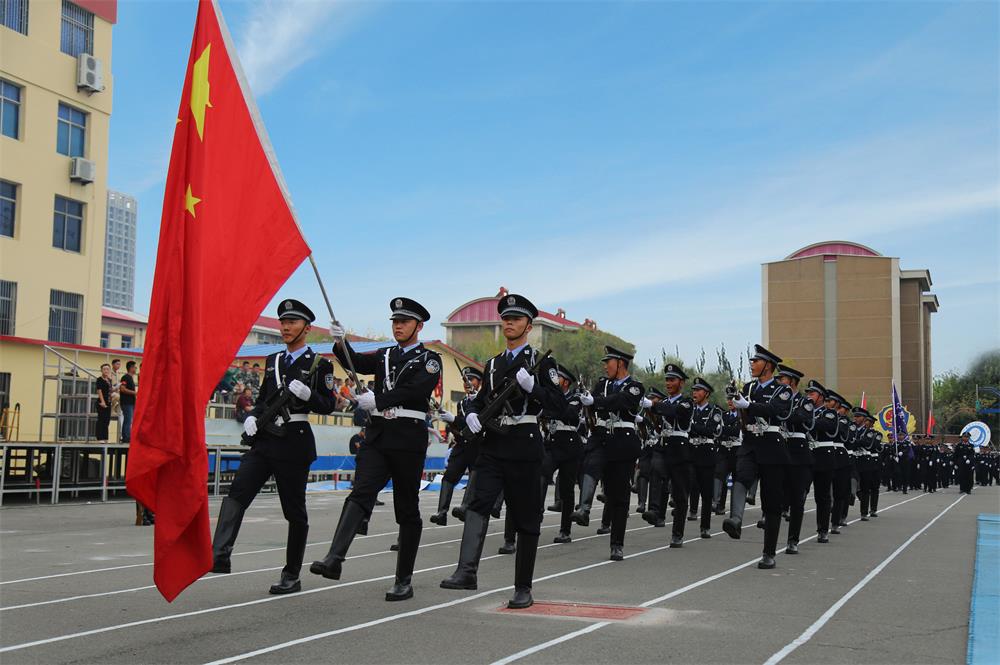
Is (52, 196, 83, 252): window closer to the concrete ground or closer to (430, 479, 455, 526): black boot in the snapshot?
the concrete ground

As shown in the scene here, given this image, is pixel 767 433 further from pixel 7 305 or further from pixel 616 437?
pixel 7 305

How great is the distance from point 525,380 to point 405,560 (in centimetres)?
168

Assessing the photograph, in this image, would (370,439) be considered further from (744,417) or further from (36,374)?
(36,374)

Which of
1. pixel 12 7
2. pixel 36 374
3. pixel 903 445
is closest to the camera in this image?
pixel 36 374

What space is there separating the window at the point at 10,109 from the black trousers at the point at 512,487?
27.0 metres

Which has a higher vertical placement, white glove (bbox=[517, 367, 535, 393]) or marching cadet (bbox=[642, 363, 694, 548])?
white glove (bbox=[517, 367, 535, 393])

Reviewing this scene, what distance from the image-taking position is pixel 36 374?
81.8 feet

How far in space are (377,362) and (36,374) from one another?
64.7ft

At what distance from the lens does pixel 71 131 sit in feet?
106

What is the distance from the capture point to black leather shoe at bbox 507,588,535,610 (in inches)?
290

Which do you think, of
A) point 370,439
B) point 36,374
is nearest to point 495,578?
point 370,439

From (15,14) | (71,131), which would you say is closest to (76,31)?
(15,14)

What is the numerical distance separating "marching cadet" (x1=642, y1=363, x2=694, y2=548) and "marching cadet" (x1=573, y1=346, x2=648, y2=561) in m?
0.58

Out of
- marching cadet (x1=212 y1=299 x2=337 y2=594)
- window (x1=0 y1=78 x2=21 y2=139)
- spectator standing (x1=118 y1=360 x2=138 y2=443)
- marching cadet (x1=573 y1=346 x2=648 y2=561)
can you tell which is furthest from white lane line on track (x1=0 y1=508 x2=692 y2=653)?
window (x1=0 y1=78 x2=21 y2=139)
